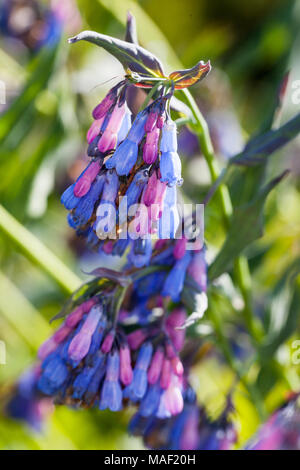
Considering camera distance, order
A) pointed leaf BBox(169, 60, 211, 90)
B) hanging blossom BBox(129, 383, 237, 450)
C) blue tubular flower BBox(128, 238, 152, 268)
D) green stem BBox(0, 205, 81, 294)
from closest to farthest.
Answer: pointed leaf BBox(169, 60, 211, 90), blue tubular flower BBox(128, 238, 152, 268), hanging blossom BBox(129, 383, 237, 450), green stem BBox(0, 205, 81, 294)

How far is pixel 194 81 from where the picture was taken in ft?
3.24

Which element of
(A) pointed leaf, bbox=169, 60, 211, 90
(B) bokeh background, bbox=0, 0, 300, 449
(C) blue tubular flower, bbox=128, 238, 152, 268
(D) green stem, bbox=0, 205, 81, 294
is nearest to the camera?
(A) pointed leaf, bbox=169, 60, 211, 90

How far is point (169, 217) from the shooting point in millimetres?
1020

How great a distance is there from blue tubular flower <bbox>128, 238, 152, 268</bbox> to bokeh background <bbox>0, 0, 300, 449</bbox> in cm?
41

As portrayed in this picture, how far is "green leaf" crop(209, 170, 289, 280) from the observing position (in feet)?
4.14

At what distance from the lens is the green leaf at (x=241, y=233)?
1.26 m

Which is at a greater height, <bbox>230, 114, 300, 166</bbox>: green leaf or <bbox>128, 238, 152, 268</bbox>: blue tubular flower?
<bbox>128, 238, 152, 268</bbox>: blue tubular flower

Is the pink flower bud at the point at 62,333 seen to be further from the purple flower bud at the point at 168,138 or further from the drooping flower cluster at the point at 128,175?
the purple flower bud at the point at 168,138

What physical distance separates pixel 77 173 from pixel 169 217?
4.20 feet

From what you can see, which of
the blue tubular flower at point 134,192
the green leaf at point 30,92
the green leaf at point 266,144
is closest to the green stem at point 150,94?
the blue tubular flower at point 134,192

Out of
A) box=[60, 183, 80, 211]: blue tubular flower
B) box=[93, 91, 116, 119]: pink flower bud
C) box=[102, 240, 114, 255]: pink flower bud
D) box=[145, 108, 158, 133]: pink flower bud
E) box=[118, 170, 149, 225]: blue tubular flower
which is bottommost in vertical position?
box=[102, 240, 114, 255]: pink flower bud

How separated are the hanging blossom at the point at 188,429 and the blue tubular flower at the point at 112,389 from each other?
196 mm

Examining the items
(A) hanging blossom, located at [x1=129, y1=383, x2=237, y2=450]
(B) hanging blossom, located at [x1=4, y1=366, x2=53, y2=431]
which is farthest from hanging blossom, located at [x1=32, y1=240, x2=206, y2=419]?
(B) hanging blossom, located at [x1=4, y1=366, x2=53, y2=431]

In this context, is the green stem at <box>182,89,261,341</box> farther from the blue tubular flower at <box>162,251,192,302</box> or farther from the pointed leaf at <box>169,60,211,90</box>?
the blue tubular flower at <box>162,251,192,302</box>
